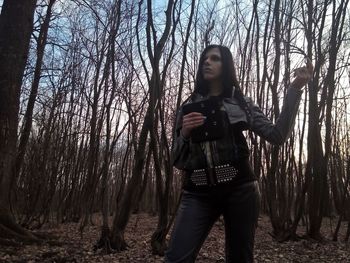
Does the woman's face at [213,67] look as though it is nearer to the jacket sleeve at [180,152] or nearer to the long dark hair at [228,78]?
the long dark hair at [228,78]

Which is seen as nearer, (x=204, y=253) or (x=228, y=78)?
(x=228, y=78)

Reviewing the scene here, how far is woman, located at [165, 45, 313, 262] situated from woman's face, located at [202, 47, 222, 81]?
112 millimetres

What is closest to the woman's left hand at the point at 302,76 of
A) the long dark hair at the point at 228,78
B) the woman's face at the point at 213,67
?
the long dark hair at the point at 228,78

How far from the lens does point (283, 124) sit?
6.22 ft

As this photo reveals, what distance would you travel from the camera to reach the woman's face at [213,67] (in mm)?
2057

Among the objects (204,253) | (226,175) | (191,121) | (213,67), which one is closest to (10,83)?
(204,253)

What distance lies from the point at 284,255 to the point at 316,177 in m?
2.28

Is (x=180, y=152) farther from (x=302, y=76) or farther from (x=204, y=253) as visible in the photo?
(x=204, y=253)

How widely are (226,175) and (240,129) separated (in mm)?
260

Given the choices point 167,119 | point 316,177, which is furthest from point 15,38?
point 167,119

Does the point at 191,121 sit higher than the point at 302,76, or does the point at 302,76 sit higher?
the point at 302,76

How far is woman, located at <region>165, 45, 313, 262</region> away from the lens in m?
1.81

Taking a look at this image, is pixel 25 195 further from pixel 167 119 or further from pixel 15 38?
pixel 15 38

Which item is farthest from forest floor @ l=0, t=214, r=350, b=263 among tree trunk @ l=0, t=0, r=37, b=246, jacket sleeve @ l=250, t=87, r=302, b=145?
jacket sleeve @ l=250, t=87, r=302, b=145
